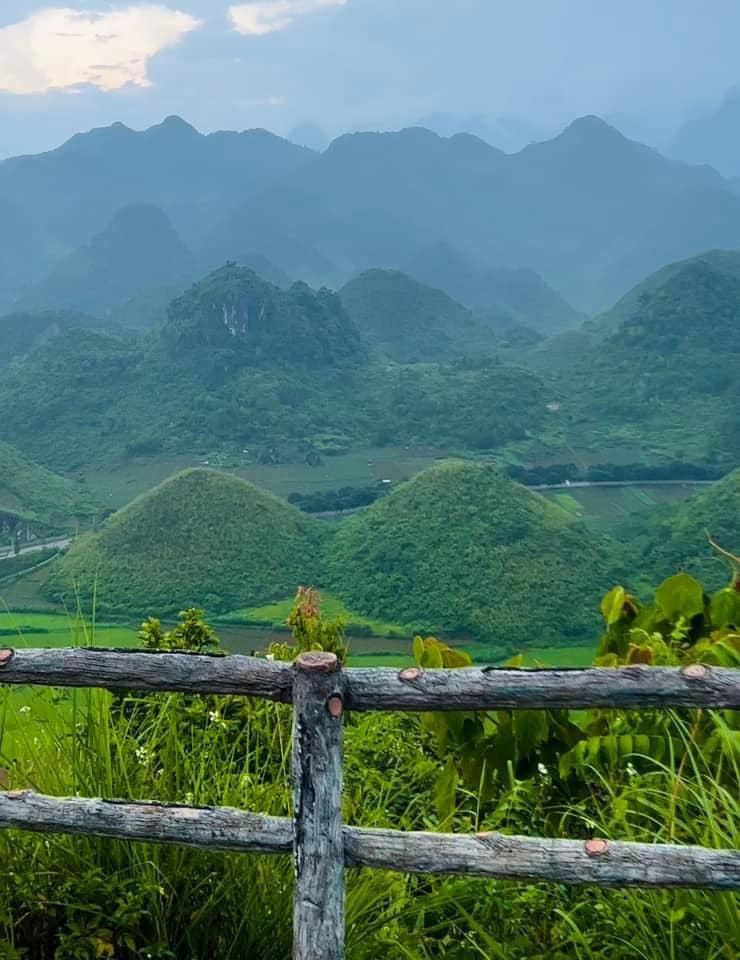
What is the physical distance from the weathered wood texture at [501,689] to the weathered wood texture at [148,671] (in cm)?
13

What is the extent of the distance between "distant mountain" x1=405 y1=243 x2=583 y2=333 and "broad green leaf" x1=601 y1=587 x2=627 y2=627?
98.2 metres

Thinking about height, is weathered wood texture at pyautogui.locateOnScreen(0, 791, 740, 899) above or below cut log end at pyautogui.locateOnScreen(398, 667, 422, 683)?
below

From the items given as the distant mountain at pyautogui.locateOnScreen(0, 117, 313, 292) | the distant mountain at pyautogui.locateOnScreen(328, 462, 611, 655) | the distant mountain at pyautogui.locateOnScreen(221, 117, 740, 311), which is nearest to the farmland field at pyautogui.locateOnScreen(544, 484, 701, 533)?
the distant mountain at pyautogui.locateOnScreen(328, 462, 611, 655)

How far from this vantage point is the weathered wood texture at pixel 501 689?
145 cm

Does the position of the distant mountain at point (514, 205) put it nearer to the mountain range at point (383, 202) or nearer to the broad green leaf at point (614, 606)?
the mountain range at point (383, 202)

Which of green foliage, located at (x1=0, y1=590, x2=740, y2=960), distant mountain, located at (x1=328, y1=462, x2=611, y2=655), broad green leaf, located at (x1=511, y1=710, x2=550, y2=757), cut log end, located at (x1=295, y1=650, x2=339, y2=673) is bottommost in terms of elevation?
distant mountain, located at (x1=328, y1=462, x2=611, y2=655)

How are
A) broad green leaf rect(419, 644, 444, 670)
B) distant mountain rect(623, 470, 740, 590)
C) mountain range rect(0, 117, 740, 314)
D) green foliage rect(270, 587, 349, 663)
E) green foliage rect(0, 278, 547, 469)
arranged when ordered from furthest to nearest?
1. mountain range rect(0, 117, 740, 314)
2. green foliage rect(0, 278, 547, 469)
3. distant mountain rect(623, 470, 740, 590)
4. green foliage rect(270, 587, 349, 663)
5. broad green leaf rect(419, 644, 444, 670)

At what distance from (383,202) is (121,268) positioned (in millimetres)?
43371

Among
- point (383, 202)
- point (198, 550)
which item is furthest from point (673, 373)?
point (383, 202)

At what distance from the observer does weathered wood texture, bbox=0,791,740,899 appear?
4.66ft

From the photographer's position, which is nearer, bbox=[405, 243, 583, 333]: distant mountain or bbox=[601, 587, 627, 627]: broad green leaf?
bbox=[601, 587, 627, 627]: broad green leaf

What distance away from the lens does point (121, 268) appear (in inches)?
4348

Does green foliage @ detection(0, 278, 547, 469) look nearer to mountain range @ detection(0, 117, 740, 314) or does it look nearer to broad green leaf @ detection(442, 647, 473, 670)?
broad green leaf @ detection(442, 647, 473, 670)

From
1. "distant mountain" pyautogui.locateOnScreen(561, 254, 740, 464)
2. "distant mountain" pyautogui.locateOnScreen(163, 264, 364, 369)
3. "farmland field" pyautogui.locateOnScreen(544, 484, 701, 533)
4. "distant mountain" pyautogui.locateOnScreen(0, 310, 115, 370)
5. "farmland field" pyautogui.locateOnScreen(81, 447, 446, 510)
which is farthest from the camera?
"distant mountain" pyautogui.locateOnScreen(0, 310, 115, 370)
